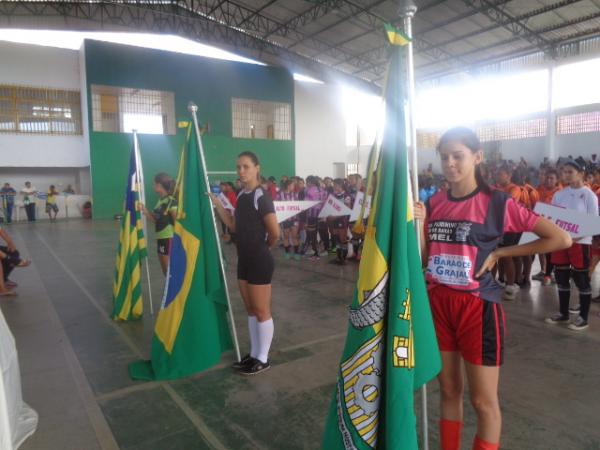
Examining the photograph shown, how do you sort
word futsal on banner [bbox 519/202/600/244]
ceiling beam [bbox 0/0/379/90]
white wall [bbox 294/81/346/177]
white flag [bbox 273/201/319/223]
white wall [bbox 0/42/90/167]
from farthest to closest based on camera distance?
white wall [bbox 294/81/346/177] → white wall [bbox 0/42/90/167] → ceiling beam [bbox 0/0/379/90] → white flag [bbox 273/201/319/223] → word futsal on banner [bbox 519/202/600/244]

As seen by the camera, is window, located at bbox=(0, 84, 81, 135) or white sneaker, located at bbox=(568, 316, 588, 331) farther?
window, located at bbox=(0, 84, 81, 135)

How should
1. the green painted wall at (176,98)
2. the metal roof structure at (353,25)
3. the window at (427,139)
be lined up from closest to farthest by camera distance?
the metal roof structure at (353,25) → the green painted wall at (176,98) → the window at (427,139)

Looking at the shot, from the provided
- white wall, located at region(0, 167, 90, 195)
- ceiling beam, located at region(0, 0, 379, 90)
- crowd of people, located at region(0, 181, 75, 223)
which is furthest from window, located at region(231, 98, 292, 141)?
crowd of people, located at region(0, 181, 75, 223)

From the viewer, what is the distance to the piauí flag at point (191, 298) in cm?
336

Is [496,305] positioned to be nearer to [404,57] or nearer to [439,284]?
[439,284]

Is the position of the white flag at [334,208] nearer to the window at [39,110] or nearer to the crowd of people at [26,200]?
the crowd of people at [26,200]

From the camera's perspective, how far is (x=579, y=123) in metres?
17.1

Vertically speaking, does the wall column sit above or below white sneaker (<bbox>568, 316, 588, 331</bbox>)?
above

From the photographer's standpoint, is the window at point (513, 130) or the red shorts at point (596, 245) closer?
the red shorts at point (596, 245)

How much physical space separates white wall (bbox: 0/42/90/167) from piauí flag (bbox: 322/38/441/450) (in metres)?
18.6

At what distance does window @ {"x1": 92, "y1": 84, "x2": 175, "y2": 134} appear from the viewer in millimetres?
17688

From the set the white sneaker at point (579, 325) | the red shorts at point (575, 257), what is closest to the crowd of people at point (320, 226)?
the red shorts at point (575, 257)

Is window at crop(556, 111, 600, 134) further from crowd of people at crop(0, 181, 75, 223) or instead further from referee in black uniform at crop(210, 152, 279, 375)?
crowd of people at crop(0, 181, 75, 223)

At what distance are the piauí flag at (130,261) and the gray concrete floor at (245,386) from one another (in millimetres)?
192
